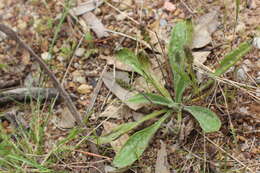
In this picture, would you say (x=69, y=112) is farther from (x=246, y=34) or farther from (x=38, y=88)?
(x=246, y=34)

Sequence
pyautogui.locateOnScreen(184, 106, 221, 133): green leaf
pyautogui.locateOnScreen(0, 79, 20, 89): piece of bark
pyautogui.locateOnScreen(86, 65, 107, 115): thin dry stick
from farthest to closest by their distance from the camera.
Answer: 1. pyautogui.locateOnScreen(0, 79, 20, 89): piece of bark
2. pyautogui.locateOnScreen(86, 65, 107, 115): thin dry stick
3. pyautogui.locateOnScreen(184, 106, 221, 133): green leaf

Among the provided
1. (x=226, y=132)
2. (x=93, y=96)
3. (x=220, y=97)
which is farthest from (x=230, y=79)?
(x=93, y=96)

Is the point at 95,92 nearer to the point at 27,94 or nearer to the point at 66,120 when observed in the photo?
the point at 66,120

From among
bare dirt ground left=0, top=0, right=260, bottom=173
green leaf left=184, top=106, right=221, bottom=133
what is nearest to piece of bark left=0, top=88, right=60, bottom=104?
bare dirt ground left=0, top=0, right=260, bottom=173

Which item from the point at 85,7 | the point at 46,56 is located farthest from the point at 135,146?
the point at 85,7

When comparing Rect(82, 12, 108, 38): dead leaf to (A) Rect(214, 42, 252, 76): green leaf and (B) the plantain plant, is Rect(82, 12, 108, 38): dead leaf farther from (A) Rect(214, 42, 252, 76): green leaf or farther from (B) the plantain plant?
(A) Rect(214, 42, 252, 76): green leaf
